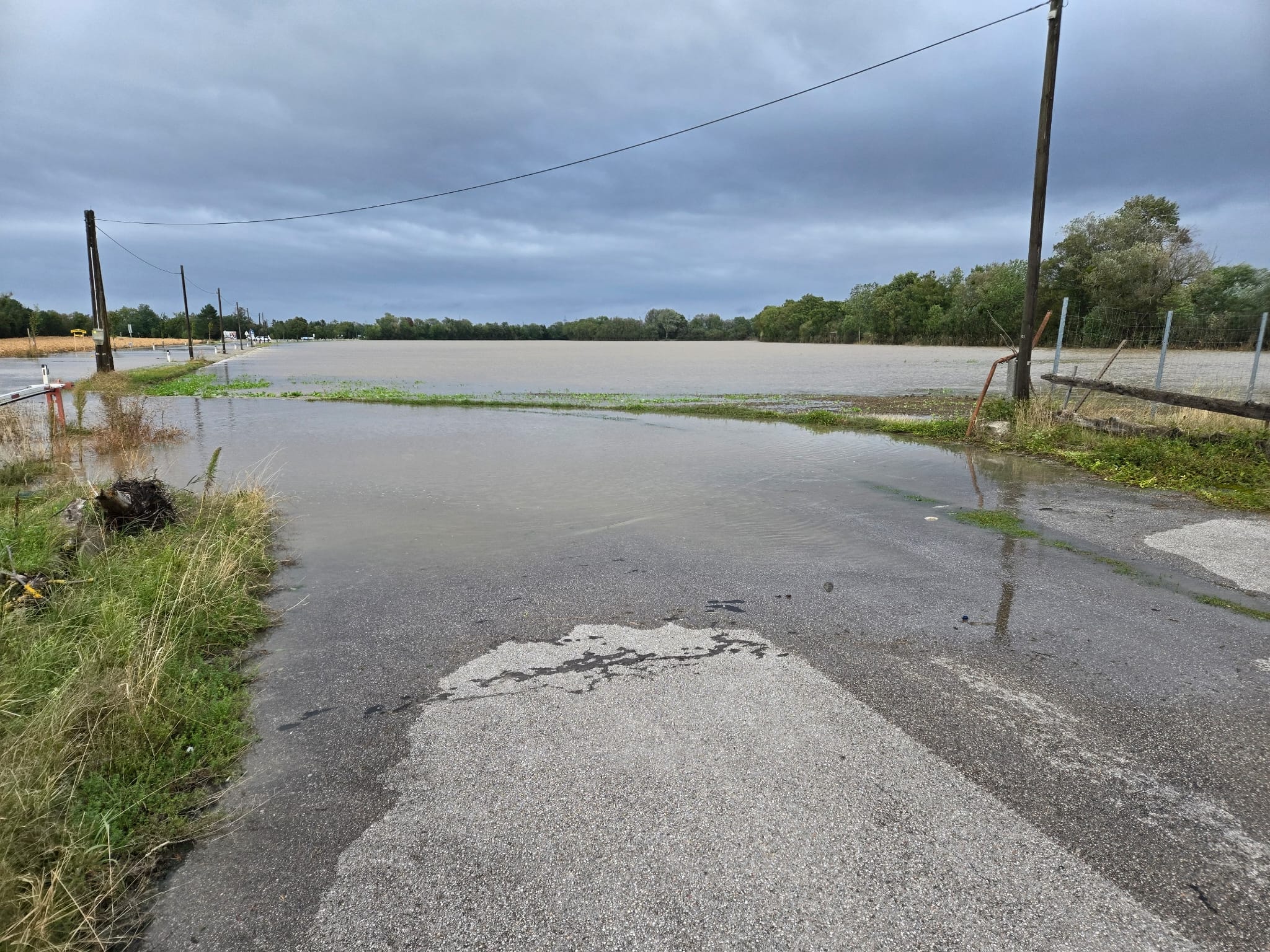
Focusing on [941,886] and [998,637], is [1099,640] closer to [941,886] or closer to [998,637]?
[998,637]

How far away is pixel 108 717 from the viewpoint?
3201 mm

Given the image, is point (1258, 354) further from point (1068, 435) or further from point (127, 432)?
point (127, 432)

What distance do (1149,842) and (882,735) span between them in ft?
3.38

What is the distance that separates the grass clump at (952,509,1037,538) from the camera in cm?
705

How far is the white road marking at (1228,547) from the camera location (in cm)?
564

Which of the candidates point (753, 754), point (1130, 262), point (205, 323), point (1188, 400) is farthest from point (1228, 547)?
point (205, 323)

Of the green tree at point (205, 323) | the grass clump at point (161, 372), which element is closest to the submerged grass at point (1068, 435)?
the grass clump at point (161, 372)

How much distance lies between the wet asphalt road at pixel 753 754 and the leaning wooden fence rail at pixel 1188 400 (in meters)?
4.18

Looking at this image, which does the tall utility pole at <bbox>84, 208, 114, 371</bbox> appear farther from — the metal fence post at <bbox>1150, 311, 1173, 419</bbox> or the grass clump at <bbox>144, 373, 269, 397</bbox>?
the metal fence post at <bbox>1150, 311, 1173, 419</bbox>

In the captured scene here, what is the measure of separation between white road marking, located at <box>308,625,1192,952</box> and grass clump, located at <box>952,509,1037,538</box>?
14.5ft

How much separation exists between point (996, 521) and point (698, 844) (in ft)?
20.3

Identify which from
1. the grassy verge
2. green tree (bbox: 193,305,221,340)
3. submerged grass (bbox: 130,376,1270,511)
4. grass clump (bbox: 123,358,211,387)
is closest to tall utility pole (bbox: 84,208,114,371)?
grass clump (bbox: 123,358,211,387)

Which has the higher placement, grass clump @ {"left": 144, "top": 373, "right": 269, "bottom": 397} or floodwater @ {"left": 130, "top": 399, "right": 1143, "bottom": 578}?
grass clump @ {"left": 144, "top": 373, "right": 269, "bottom": 397}

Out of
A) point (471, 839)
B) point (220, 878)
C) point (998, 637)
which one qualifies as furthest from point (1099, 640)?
point (220, 878)
